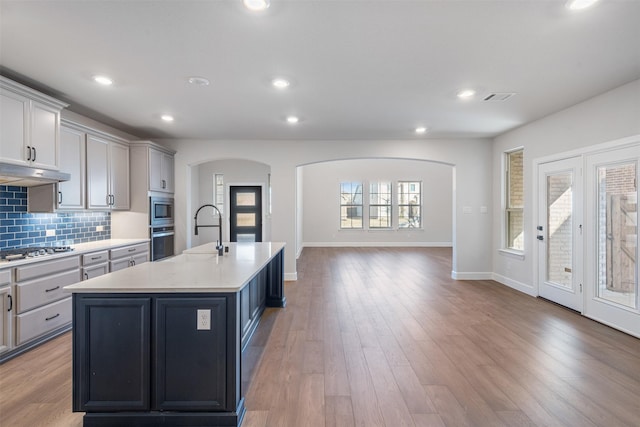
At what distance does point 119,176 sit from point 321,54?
3.62m

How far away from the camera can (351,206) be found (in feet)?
35.9

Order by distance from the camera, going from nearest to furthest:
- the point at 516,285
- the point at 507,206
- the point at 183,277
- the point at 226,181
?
the point at 183,277 < the point at 516,285 < the point at 507,206 < the point at 226,181

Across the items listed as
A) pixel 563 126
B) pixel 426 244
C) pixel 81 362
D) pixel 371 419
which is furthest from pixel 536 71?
pixel 426 244

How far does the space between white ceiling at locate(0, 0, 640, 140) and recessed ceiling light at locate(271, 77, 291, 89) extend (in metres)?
0.08

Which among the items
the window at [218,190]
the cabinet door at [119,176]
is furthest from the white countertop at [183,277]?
the window at [218,190]

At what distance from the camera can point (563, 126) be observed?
4137 mm

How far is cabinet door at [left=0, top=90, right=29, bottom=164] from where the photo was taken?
273 centimetres

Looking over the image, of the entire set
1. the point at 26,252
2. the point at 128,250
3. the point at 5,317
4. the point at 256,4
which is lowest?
the point at 5,317

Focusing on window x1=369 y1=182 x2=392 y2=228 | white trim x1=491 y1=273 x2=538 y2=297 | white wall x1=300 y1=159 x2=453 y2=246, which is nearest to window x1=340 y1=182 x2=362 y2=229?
white wall x1=300 y1=159 x2=453 y2=246

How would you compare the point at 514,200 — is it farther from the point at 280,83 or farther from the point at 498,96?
the point at 280,83

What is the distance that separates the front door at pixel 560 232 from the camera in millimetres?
3955

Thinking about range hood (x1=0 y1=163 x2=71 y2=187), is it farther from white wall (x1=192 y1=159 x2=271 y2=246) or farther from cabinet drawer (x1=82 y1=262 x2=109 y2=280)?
white wall (x1=192 y1=159 x2=271 y2=246)

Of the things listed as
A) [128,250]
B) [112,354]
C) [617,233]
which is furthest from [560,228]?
[128,250]

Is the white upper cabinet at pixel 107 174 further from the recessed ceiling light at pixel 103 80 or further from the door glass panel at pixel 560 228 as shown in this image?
the door glass panel at pixel 560 228
